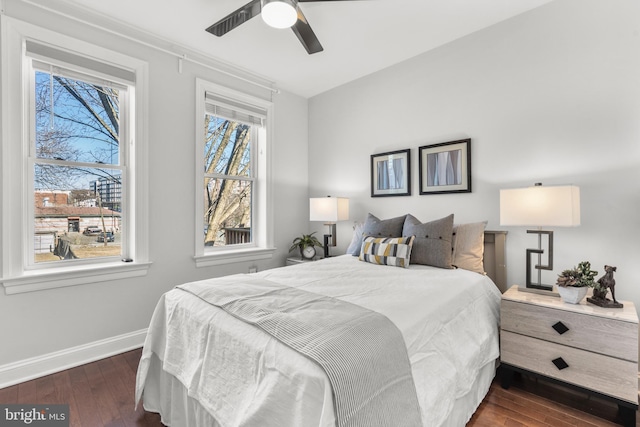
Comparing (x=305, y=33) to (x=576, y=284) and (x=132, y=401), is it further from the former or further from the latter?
(x=132, y=401)

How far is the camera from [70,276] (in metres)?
2.32

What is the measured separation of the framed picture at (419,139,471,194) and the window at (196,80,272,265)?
1.90m

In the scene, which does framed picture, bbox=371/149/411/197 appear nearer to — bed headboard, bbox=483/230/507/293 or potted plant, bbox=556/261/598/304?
bed headboard, bbox=483/230/507/293

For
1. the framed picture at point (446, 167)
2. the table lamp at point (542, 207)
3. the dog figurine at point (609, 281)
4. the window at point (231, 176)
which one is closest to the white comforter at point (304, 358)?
the table lamp at point (542, 207)

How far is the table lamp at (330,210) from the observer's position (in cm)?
335

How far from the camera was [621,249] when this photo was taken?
2039mm

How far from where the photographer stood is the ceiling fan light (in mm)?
1736

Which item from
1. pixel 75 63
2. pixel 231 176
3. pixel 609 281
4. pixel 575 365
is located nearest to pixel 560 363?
pixel 575 365

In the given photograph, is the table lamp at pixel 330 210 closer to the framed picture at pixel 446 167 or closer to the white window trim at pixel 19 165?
the framed picture at pixel 446 167

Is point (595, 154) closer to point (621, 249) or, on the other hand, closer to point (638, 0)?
point (621, 249)

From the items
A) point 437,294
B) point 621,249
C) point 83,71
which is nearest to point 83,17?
point 83,71

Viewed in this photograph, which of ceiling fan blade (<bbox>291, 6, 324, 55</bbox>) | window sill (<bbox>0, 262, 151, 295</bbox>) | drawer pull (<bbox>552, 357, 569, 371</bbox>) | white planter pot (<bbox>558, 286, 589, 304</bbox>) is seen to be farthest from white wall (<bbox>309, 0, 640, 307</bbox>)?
window sill (<bbox>0, 262, 151, 295</bbox>)

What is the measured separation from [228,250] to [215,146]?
1218 millimetres

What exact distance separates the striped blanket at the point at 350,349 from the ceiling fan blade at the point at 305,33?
177 centimetres
